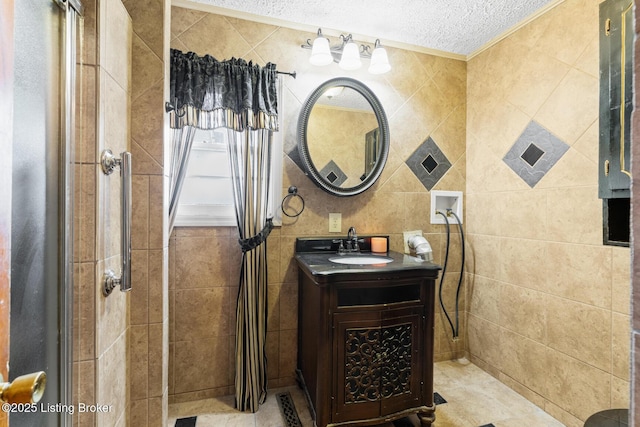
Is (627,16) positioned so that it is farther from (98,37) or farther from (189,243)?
(189,243)

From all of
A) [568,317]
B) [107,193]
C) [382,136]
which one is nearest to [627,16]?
[382,136]

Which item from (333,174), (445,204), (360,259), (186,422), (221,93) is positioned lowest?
(186,422)

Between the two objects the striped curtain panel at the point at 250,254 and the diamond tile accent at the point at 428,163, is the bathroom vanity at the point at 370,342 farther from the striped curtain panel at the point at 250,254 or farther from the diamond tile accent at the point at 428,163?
the diamond tile accent at the point at 428,163

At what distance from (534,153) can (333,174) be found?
1.21 m

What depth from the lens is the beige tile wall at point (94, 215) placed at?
0.96m

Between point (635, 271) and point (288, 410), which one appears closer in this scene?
point (635, 271)

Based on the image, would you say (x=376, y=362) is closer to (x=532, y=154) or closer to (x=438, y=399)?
(x=438, y=399)

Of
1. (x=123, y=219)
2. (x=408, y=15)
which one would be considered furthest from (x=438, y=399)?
(x=408, y=15)

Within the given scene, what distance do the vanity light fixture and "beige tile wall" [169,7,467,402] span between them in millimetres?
99

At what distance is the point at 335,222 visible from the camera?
6.89 feet

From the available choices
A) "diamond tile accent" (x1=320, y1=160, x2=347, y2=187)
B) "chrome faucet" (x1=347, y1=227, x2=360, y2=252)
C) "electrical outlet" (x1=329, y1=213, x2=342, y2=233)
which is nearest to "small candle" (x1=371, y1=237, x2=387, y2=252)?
"chrome faucet" (x1=347, y1=227, x2=360, y2=252)

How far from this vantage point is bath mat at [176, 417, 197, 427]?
166 cm

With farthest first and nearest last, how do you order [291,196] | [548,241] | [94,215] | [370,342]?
1. [291,196]
2. [548,241]
3. [370,342]
4. [94,215]

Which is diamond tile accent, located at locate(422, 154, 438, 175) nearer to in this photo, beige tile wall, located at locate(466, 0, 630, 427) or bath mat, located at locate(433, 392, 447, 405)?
beige tile wall, located at locate(466, 0, 630, 427)
